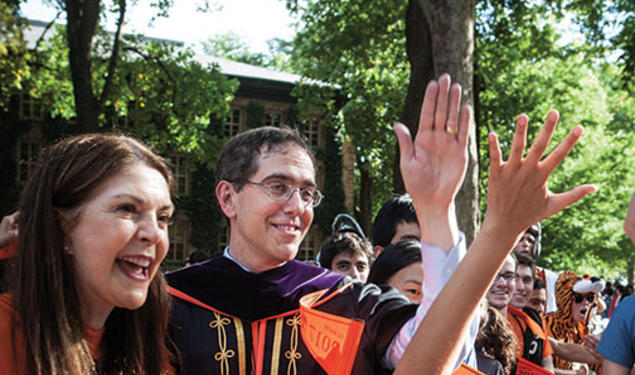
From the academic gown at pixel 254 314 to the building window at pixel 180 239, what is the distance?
90.7 ft

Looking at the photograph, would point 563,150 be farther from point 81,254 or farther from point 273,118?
point 273,118

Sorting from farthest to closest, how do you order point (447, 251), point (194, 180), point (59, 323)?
point (194, 180) → point (447, 251) → point (59, 323)

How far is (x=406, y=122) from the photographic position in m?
11.8

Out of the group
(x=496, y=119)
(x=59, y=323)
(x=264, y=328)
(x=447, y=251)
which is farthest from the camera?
(x=496, y=119)

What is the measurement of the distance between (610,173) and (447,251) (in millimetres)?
32979

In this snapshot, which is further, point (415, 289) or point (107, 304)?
point (415, 289)

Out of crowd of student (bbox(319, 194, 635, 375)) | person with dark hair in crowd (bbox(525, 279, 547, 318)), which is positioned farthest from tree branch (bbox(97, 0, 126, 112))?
person with dark hair in crowd (bbox(525, 279, 547, 318))

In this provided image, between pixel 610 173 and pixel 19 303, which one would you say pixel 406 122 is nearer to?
pixel 19 303

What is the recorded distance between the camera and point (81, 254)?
2152mm

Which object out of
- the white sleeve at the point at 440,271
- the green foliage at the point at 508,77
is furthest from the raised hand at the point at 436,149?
the green foliage at the point at 508,77

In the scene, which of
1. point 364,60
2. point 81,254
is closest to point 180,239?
point 364,60

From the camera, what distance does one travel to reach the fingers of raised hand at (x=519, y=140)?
69.7 inches

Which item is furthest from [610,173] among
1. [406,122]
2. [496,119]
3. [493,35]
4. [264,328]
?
[264,328]

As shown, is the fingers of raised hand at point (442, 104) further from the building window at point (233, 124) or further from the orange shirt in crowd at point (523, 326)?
the building window at point (233, 124)
